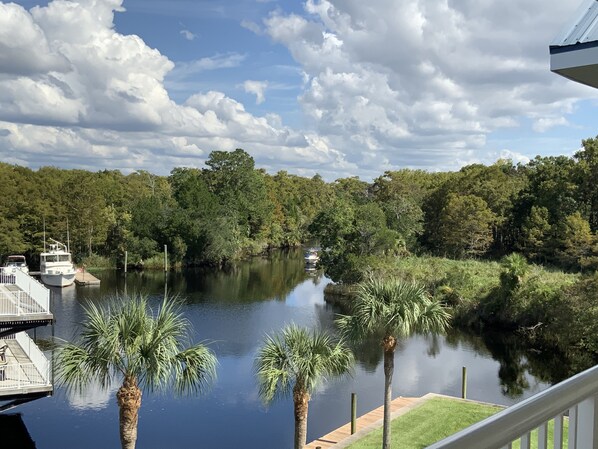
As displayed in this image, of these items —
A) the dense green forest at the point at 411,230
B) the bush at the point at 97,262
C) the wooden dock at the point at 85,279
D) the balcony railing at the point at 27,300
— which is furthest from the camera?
the bush at the point at 97,262

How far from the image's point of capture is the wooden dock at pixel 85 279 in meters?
36.1

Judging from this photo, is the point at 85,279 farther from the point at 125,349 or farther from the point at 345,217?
the point at 125,349

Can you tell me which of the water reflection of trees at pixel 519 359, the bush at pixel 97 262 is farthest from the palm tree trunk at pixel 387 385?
the bush at pixel 97 262

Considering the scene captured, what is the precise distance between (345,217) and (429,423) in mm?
21481

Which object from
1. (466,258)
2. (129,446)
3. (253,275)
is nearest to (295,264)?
(253,275)

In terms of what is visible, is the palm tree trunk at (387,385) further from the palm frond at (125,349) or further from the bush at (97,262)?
the bush at (97,262)

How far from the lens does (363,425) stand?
44.0 ft

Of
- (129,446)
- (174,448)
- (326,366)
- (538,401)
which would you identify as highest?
(538,401)

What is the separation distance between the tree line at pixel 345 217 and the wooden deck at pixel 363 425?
16925 millimetres

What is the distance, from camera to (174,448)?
1383 centimetres

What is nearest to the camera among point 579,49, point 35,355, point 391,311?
point 579,49

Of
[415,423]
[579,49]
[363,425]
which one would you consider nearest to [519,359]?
[415,423]

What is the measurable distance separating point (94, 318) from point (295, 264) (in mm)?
38204

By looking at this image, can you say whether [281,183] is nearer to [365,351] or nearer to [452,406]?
[365,351]
